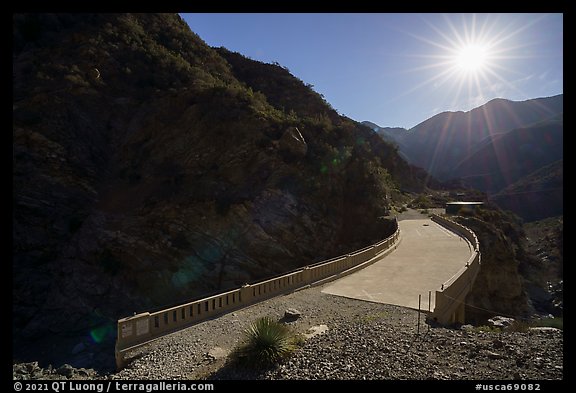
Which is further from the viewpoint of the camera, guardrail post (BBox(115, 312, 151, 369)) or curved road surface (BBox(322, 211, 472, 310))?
curved road surface (BBox(322, 211, 472, 310))

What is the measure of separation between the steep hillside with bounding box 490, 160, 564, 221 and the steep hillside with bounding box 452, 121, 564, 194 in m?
21.9

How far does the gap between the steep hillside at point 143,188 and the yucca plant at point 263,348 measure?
1088cm

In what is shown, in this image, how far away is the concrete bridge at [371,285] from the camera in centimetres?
858

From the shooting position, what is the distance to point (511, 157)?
14650 centimetres

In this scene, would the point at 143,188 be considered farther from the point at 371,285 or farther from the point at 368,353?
the point at 368,353

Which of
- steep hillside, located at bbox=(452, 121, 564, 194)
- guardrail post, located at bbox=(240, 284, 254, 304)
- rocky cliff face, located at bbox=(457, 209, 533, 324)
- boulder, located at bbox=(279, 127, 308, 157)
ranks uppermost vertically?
steep hillside, located at bbox=(452, 121, 564, 194)

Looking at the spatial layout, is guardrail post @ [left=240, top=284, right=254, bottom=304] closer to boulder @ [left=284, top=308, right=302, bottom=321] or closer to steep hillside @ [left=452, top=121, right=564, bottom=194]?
boulder @ [left=284, top=308, right=302, bottom=321]

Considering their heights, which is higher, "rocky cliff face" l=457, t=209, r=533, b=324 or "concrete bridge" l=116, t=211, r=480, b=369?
"concrete bridge" l=116, t=211, r=480, b=369

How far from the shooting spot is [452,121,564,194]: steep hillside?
136000 millimetres

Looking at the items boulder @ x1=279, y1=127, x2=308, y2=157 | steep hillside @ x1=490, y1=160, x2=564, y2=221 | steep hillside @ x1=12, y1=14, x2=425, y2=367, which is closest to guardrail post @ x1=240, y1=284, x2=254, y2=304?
steep hillside @ x1=12, y1=14, x2=425, y2=367

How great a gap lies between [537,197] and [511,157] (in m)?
55.9

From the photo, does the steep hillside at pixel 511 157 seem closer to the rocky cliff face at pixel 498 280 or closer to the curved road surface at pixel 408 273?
the rocky cliff face at pixel 498 280

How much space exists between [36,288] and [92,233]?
428 centimetres

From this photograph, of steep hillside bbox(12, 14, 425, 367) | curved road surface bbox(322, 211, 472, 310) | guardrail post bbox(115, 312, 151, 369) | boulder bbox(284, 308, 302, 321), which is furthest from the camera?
steep hillside bbox(12, 14, 425, 367)
